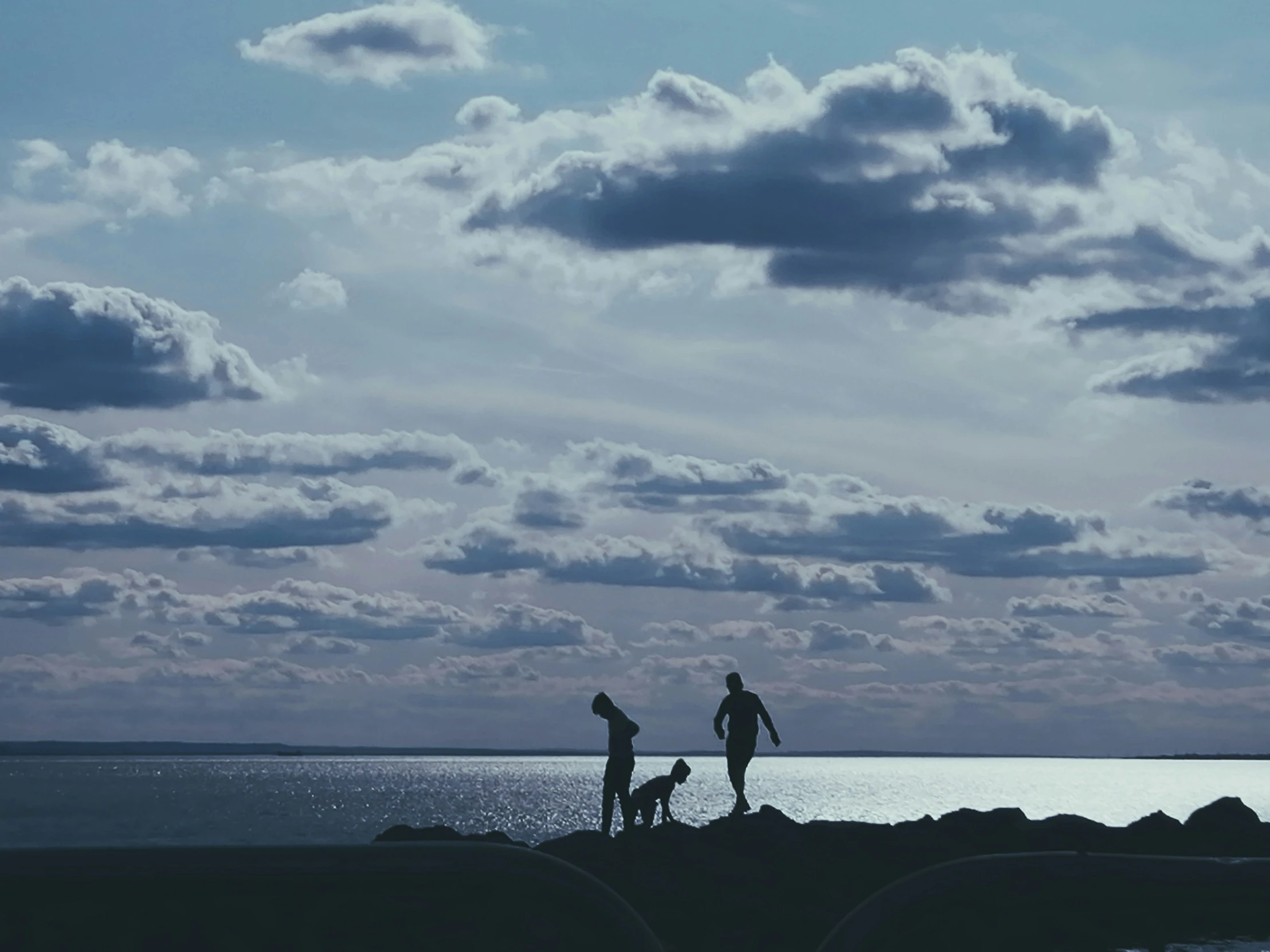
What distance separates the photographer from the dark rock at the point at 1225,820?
24.8 m

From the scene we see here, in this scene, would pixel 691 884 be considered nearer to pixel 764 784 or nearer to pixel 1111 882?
pixel 1111 882

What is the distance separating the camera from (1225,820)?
25.5m

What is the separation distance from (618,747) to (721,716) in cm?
194

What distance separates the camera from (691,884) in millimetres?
15742

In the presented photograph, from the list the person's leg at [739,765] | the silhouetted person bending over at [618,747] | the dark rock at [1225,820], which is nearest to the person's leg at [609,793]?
the silhouetted person bending over at [618,747]

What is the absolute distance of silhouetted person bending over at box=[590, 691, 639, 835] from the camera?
1664 centimetres

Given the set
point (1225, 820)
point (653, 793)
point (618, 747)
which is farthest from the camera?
point (1225, 820)

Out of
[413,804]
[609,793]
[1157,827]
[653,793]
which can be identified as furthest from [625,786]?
[413,804]

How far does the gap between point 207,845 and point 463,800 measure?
97.5 meters

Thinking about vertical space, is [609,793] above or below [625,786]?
below

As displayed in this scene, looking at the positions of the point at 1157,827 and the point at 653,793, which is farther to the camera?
the point at 1157,827

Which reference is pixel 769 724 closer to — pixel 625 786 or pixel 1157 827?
pixel 625 786

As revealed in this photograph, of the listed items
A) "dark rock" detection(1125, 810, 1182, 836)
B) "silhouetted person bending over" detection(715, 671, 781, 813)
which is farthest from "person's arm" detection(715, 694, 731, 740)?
"dark rock" detection(1125, 810, 1182, 836)

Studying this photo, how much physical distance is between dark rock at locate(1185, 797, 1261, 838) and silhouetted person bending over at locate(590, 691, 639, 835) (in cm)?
1229
